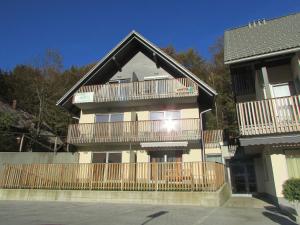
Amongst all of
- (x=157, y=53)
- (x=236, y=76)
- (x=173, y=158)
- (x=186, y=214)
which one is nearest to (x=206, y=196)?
(x=186, y=214)

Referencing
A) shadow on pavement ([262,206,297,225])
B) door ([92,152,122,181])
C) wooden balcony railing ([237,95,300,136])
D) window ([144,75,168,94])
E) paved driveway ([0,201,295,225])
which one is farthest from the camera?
window ([144,75,168,94])

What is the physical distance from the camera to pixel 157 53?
1952 cm

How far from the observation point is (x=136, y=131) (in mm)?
17781

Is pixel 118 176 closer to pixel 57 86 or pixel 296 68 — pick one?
pixel 296 68

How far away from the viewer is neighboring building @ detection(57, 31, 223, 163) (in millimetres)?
17562

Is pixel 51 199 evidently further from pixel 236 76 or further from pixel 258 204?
pixel 236 76

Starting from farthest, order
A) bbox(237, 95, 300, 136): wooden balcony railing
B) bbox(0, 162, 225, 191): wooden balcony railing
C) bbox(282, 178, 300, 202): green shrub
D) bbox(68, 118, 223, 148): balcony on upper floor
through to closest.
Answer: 1. bbox(68, 118, 223, 148): balcony on upper floor
2. bbox(0, 162, 225, 191): wooden balcony railing
3. bbox(237, 95, 300, 136): wooden balcony railing
4. bbox(282, 178, 300, 202): green shrub

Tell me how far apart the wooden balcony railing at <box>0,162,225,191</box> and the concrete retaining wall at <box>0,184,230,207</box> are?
1.49ft

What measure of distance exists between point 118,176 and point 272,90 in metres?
9.64

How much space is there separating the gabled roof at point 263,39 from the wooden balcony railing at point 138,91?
452 centimetres

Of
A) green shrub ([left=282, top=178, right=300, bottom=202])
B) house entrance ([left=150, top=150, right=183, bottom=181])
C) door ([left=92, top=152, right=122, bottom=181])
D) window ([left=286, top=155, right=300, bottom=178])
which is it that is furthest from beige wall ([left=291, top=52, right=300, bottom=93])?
door ([left=92, top=152, right=122, bottom=181])

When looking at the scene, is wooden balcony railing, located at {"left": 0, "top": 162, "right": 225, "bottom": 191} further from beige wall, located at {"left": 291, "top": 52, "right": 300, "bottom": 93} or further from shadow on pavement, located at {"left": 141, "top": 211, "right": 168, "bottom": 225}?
beige wall, located at {"left": 291, "top": 52, "right": 300, "bottom": 93}

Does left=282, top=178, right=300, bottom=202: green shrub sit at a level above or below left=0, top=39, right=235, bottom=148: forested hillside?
below

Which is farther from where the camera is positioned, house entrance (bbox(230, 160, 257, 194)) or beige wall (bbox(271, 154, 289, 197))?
house entrance (bbox(230, 160, 257, 194))
